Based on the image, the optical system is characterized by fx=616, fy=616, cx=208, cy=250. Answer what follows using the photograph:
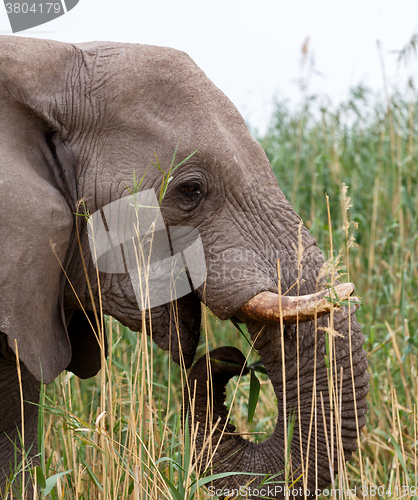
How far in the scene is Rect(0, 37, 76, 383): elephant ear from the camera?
81.2 inches

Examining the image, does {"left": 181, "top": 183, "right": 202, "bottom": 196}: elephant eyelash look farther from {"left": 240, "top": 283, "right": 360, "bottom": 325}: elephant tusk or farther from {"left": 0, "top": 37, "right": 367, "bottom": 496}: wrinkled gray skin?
{"left": 240, "top": 283, "right": 360, "bottom": 325}: elephant tusk

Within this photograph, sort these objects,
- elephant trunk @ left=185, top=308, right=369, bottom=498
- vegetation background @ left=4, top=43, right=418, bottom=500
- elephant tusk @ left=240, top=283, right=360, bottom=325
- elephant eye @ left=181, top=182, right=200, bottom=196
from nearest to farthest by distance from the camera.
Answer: elephant tusk @ left=240, top=283, right=360, bottom=325 → elephant trunk @ left=185, top=308, right=369, bottom=498 → elephant eye @ left=181, top=182, right=200, bottom=196 → vegetation background @ left=4, top=43, right=418, bottom=500

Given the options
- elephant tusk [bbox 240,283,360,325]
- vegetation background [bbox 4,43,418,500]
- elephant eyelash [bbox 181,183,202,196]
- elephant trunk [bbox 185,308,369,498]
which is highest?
elephant eyelash [bbox 181,183,202,196]

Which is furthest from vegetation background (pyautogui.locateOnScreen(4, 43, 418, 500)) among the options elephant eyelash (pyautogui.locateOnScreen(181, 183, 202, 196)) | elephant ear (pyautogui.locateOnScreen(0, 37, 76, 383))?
elephant eyelash (pyautogui.locateOnScreen(181, 183, 202, 196))

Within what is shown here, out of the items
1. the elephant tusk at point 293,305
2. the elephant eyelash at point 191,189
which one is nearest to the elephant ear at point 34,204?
the elephant eyelash at point 191,189

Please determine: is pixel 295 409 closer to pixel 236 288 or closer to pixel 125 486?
pixel 236 288

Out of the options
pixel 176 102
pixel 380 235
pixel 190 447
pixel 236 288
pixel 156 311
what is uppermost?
pixel 176 102

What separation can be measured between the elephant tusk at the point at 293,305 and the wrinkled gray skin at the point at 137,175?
0.14 feet

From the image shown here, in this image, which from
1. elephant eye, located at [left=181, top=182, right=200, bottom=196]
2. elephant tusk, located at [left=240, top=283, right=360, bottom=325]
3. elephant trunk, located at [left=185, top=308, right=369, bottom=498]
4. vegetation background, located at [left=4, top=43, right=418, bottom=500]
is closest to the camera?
elephant tusk, located at [left=240, top=283, right=360, bottom=325]

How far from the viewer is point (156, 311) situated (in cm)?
240

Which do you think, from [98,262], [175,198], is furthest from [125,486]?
[175,198]

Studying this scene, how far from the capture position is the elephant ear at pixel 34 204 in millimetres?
2062

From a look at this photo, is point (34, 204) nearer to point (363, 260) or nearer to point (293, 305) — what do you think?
point (293, 305)

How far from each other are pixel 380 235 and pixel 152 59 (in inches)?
135
